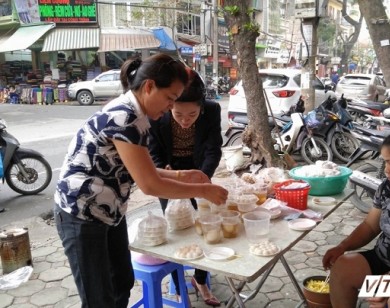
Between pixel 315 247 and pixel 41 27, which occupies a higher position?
pixel 41 27

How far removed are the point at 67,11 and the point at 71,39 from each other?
58.1 inches

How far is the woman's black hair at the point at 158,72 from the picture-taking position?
150 centimetres

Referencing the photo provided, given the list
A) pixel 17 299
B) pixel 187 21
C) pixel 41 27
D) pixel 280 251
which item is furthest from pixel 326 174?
pixel 187 21

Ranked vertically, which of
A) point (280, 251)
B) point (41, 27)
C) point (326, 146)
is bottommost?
point (326, 146)

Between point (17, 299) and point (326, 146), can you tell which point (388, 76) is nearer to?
point (326, 146)

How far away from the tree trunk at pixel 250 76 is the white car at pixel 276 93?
1596 mm

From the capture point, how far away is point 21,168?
4945mm

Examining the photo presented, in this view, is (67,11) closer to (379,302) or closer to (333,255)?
(333,255)

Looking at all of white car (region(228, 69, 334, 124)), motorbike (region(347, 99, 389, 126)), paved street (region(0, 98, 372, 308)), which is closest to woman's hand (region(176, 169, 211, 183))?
paved street (region(0, 98, 372, 308))

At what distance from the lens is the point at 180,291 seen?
7.70 feet

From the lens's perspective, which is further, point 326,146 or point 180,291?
point 326,146

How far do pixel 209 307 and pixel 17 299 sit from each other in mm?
1333

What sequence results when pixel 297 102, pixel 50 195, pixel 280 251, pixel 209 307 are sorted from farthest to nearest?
pixel 297 102, pixel 50 195, pixel 209 307, pixel 280 251

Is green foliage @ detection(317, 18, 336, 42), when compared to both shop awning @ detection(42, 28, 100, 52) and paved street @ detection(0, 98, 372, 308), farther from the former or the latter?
paved street @ detection(0, 98, 372, 308)
